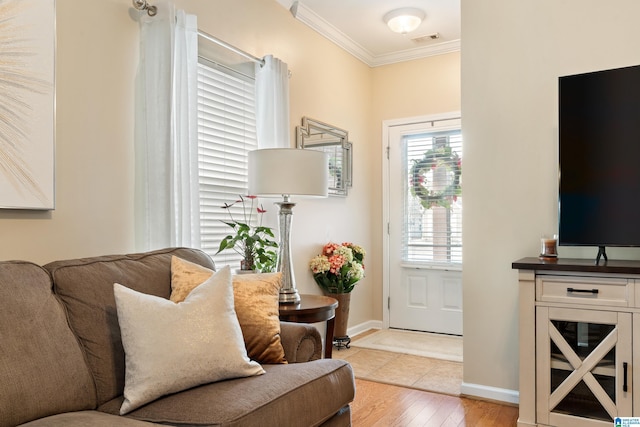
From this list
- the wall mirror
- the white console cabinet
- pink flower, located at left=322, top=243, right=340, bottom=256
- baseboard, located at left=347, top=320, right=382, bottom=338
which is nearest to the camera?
the white console cabinet

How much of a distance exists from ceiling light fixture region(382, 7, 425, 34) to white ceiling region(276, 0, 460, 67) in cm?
4

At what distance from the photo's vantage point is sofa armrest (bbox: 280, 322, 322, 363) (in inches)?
81.4

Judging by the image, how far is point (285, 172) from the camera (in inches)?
104

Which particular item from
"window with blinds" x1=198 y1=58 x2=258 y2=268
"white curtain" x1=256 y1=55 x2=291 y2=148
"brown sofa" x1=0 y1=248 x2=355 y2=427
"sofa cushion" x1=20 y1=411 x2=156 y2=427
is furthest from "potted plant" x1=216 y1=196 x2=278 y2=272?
"sofa cushion" x1=20 y1=411 x2=156 y2=427

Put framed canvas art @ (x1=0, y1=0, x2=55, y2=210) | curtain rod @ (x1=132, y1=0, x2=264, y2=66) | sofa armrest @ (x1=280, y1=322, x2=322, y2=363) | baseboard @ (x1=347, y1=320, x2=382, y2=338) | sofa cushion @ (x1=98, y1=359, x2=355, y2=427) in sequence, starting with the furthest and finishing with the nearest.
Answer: baseboard @ (x1=347, y1=320, x2=382, y2=338)
curtain rod @ (x1=132, y1=0, x2=264, y2=66)
sofa armrest @ (x1=280, y1=322, x2=322, y2=363)
framed canvas art @ (x1=0, y1=0, x2=55, y2=210)
sofa cushion @ (x1=98, y1=359, x2=355, y2=427)

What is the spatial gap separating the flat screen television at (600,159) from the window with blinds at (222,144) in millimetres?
1888

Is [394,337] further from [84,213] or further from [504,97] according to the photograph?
[84,213]

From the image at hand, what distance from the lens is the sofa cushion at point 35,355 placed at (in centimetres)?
139

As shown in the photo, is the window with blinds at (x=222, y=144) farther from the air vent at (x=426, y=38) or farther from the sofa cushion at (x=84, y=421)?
the air vent at (x=426, y=38)

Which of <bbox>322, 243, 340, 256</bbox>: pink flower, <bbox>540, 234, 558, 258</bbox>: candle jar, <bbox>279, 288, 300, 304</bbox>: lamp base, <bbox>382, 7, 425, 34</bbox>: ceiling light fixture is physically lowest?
<bbox>279, 288, 300, 304</bbox>: lamp base

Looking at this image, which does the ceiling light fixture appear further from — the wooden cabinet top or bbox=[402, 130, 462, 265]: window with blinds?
the wooden cabinet top

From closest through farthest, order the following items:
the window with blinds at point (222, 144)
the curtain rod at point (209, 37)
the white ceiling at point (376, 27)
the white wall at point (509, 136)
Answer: the curtain rod at point (209, 37) < the white wall at point (509, 136) < the window with blinds at point (222, 144) < the white ceiling at point (376, 27)

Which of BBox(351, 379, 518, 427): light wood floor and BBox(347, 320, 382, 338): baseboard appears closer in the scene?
BBox(351, 379, 518, 427): light wood floor

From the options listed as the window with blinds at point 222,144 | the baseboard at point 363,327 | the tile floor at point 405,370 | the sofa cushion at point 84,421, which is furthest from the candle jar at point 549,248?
the baseboard at point 363,327
